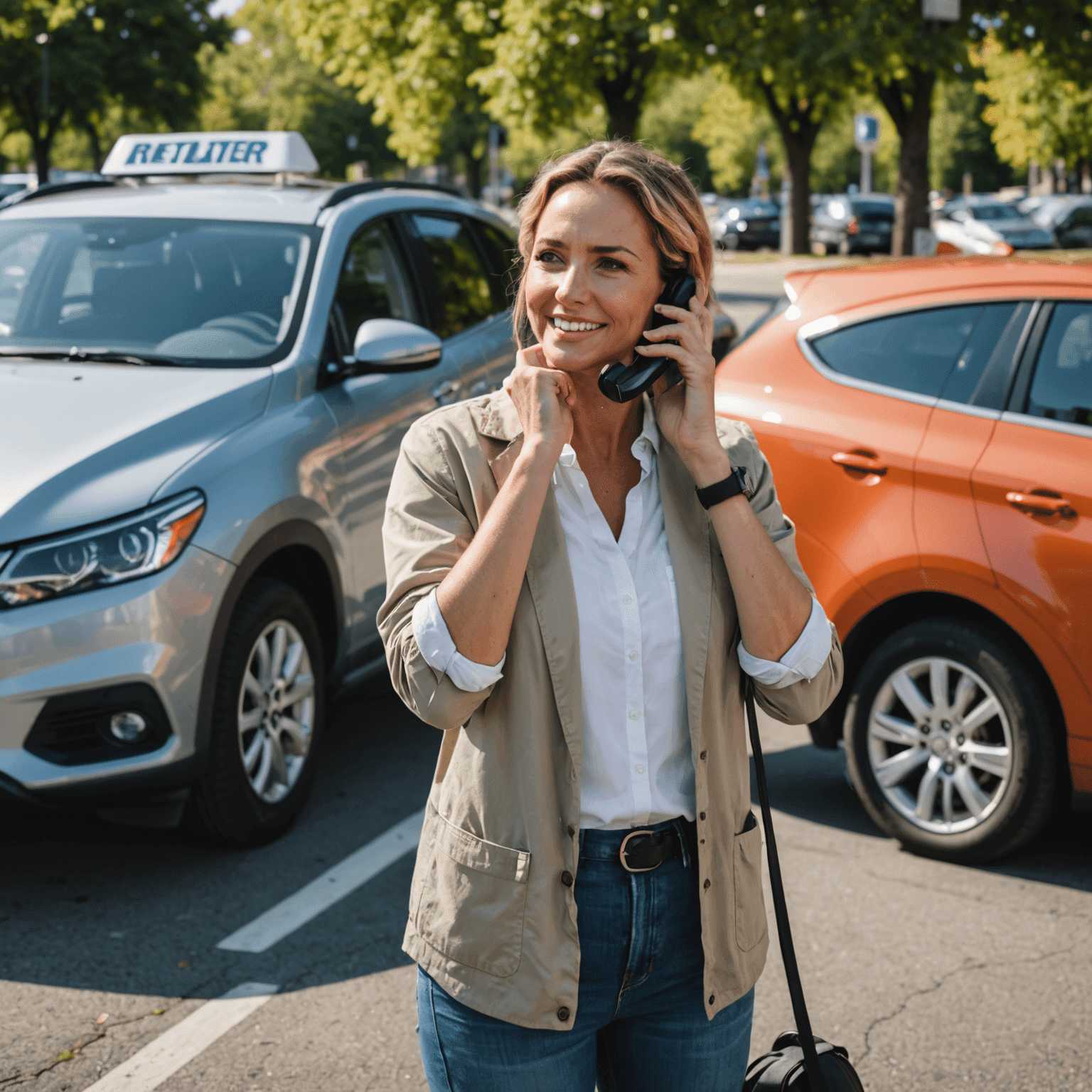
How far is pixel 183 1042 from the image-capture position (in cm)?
318

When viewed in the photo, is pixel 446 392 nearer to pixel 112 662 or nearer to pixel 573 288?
pixel 112 662

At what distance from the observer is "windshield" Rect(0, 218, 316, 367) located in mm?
4707

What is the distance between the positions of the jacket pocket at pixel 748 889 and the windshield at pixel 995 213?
35.3 metres

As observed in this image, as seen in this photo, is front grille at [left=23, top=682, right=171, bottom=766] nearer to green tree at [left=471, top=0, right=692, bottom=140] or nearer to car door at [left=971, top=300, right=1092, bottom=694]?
car door at [left=971, top=300, right=1092, bottom=694]

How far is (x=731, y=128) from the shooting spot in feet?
214

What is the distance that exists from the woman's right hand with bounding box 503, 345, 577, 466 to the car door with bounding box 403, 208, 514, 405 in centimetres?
340

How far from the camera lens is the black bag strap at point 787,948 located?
1953 mm

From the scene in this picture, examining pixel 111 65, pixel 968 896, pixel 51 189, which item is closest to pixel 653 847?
pixel 968 896

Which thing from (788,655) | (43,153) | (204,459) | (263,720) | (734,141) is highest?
(43,153)

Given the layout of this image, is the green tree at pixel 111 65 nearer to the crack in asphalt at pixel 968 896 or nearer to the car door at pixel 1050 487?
the car door at pixel 1050 487

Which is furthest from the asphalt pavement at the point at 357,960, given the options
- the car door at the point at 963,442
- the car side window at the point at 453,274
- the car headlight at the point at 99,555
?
the car side window at the point at 453,274

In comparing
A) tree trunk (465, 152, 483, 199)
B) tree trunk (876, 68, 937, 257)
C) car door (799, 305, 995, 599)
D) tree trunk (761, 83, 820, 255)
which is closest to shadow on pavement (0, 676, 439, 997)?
car door (799, 305, 995, 599)

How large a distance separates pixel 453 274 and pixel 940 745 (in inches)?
119

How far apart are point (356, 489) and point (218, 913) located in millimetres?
1539
